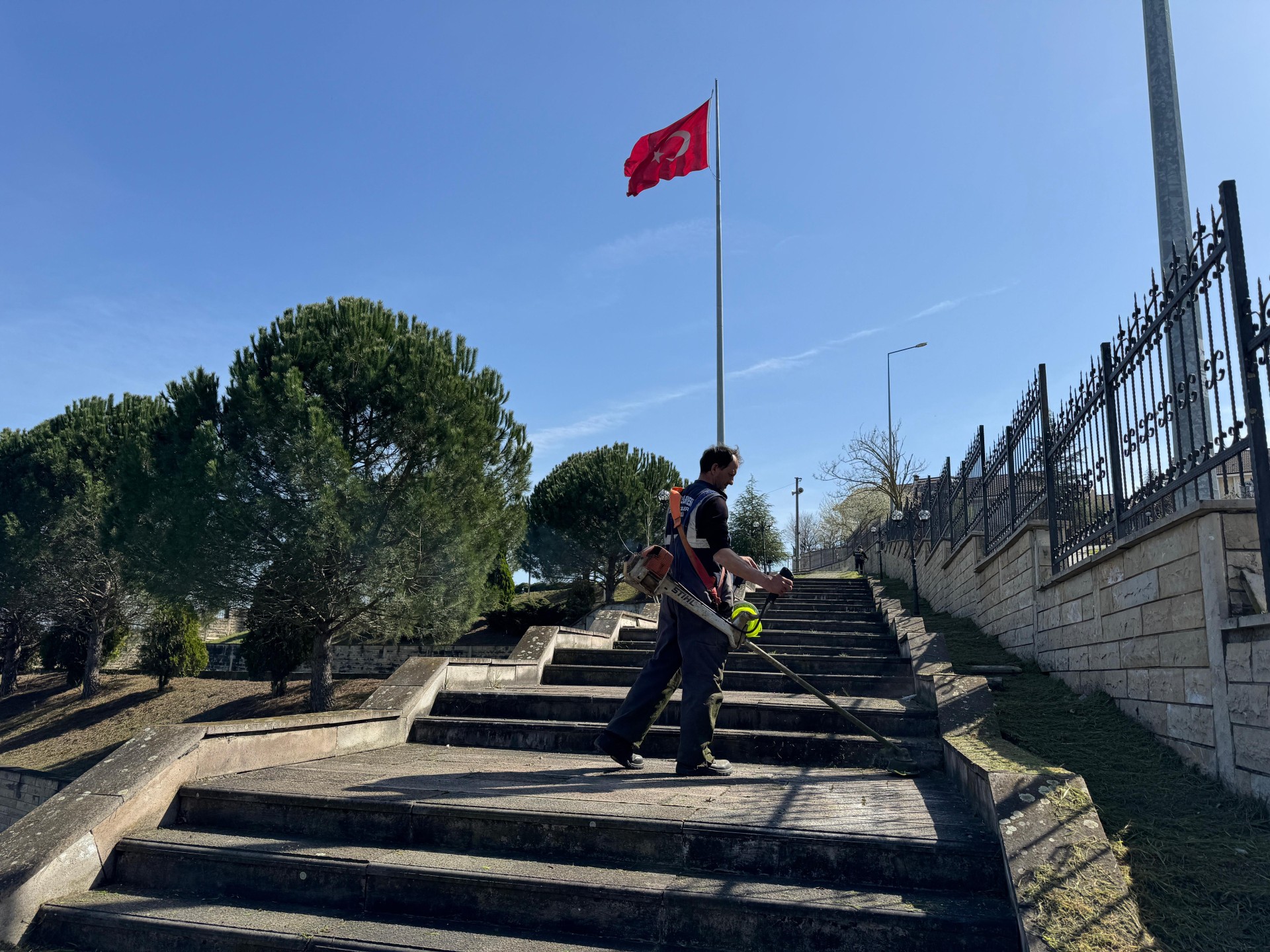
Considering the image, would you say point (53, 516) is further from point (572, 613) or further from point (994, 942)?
point (994, 942)

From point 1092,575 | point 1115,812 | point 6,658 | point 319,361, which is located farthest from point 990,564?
point 6,658

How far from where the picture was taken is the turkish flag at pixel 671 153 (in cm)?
1638

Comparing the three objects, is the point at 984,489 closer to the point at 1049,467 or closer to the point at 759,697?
the point at 1049,467

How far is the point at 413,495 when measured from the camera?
1431 centimetres

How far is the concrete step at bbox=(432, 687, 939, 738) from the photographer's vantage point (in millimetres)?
5008

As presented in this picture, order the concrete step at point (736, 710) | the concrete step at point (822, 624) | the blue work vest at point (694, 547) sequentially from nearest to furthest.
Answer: the blue work vest at point (694, 547) → the concrete step at point (736, 710) → the concrete step at point (822, 624)

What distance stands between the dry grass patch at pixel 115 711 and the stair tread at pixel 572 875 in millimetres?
13527

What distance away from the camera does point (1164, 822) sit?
332 centimetres

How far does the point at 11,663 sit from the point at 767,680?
976 inches

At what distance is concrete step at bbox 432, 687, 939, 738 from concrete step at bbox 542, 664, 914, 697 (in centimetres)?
19

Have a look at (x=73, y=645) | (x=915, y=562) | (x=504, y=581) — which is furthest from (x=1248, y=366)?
(x=504, y=581)

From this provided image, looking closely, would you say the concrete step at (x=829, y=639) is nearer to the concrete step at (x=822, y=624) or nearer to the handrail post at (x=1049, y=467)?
the concrete step at (x=822, y=624)

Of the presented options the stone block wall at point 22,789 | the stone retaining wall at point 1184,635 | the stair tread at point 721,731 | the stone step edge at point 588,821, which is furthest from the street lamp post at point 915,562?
the stone block wall at point 22,789

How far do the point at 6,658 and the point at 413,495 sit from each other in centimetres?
1661
